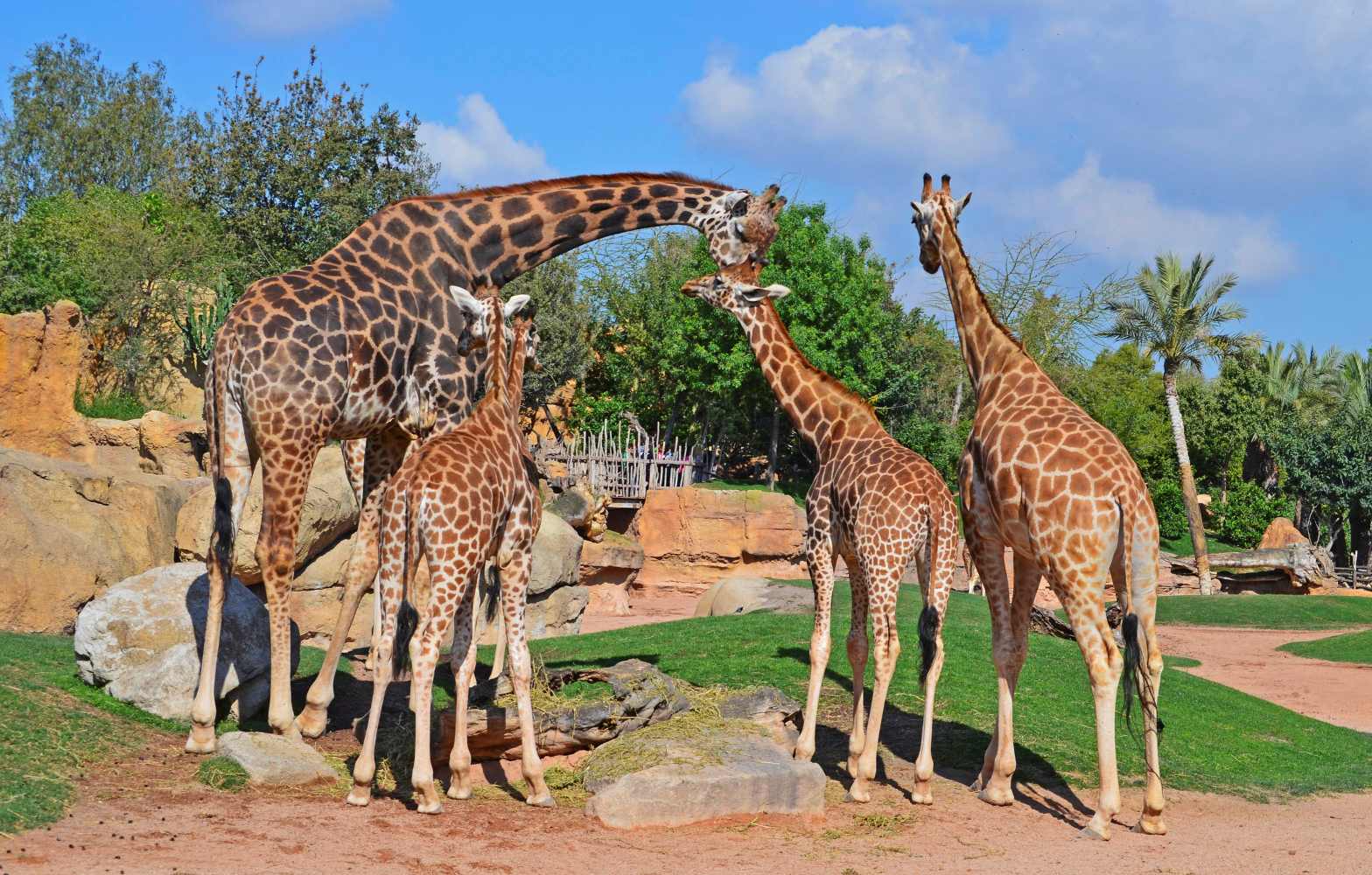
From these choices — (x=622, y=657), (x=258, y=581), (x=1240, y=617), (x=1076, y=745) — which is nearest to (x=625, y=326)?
(x=1240, y=617)

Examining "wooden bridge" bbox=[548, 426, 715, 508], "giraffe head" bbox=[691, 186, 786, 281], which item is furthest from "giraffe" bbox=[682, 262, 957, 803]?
"wooden bridge" bbox=[548, 426, 715, 508]

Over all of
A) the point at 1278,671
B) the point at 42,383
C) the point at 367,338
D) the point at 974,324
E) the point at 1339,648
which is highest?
the point at 974,324

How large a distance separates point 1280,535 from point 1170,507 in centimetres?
376

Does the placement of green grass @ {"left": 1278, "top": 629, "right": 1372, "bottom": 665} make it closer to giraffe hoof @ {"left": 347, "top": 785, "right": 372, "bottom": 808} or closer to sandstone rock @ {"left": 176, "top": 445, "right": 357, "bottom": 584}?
sandstone rock @ {"left": 176, "top": 445, "right": 357, "bottom": 584}

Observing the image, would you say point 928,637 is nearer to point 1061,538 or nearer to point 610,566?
point 1061,538

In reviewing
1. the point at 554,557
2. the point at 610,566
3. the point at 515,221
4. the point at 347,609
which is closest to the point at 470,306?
the point at 515,221

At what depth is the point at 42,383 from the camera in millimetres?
20062

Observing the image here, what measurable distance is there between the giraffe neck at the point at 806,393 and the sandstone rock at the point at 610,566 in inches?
731

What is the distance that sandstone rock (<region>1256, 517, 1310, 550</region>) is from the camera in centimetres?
4297

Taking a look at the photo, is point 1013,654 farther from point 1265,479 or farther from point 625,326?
point 1265,479

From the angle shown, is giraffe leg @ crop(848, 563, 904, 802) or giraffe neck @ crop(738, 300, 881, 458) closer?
giraffe leg @ crop(848, 563, 904, 802)

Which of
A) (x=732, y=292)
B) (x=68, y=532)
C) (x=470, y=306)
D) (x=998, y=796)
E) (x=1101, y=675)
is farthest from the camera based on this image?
(x=68, y=532)

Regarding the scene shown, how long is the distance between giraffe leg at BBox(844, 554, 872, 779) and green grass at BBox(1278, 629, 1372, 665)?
16.6 meters

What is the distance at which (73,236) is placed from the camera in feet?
130
